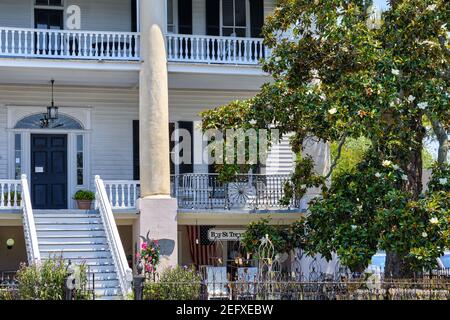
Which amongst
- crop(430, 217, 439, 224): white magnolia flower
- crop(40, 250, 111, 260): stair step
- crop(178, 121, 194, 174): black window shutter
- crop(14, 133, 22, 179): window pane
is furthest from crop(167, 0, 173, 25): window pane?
crop(430, 217, 439, 224): white magnolia flower

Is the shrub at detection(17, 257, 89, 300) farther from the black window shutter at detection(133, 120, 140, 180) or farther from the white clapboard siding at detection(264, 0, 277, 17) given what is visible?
the white clapboard siding at detection(264, 0, 277, 17)

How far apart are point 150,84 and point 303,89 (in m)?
5.65

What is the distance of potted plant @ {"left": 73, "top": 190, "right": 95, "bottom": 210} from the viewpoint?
80.9 ft

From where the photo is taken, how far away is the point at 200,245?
2642 cm

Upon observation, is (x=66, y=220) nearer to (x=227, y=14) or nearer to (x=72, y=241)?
(x=72, y=241)

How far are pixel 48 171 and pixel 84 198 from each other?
1827 millimetres

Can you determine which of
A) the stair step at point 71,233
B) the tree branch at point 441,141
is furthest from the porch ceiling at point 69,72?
the tree branch at point 441,141

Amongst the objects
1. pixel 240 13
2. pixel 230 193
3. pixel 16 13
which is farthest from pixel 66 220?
pixel 240 13

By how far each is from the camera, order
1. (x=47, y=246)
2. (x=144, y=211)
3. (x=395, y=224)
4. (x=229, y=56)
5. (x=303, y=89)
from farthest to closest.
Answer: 1. (x=229, y=56)
2. (x=144, y=211)
3. (x=47, y=246)
4. (x=303, y=89)
5. (x=395, y=224)

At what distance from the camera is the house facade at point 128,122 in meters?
23.3

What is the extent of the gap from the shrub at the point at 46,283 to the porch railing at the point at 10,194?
6.34 meters

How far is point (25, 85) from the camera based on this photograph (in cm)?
2584

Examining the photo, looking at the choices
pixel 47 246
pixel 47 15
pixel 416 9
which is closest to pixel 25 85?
pixel 47 15

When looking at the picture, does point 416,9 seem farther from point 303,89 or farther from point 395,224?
point 395,224
